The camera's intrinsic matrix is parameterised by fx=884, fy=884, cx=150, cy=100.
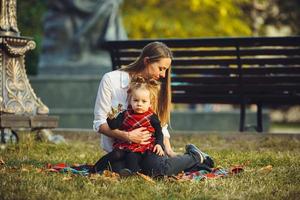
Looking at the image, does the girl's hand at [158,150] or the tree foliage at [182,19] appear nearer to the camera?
the girl's hand at [158,150]

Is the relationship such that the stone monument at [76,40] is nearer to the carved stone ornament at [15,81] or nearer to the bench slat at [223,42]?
the bench slat at [223,42]

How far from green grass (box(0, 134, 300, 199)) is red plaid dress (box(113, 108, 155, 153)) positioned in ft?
1.20

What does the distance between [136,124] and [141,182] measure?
23.6 inches

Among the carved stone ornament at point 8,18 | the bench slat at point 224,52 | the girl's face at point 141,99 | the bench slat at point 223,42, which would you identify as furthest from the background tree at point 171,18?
the girl's face at point 141,99

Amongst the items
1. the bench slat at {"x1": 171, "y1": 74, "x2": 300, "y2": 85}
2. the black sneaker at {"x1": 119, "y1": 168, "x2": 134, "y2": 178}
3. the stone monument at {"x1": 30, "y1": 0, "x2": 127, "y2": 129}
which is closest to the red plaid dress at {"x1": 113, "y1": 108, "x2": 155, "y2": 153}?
the black sneaker at {"x1": 119, "y1": 168, "x2": 134, "y2": 178}

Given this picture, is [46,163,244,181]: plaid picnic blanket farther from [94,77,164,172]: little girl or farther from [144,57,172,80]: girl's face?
[144,57,172,80]: girl's face

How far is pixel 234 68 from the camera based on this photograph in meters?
11.5

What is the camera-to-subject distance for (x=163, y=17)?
2697cm

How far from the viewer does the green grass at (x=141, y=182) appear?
5.70m

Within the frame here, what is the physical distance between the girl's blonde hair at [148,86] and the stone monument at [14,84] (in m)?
2.90

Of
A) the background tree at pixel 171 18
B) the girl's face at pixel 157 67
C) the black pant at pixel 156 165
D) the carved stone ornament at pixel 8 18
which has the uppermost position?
the background tree at pixel 171 18

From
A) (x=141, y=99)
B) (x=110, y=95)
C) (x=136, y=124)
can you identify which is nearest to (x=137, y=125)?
(x=136, y=124)

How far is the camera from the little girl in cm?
664

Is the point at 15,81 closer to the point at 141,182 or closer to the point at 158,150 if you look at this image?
the point at 158,150
